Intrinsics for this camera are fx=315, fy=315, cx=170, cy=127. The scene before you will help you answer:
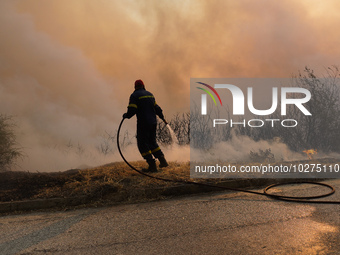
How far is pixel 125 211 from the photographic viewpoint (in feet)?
17.7

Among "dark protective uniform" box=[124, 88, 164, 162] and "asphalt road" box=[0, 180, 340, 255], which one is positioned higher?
"dark protective uniform" box=[124, 88, 164, 162]

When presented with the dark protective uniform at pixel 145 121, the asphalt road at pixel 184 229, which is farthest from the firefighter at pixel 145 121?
the asphalt road at pixel 184 229

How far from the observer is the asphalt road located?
366cm

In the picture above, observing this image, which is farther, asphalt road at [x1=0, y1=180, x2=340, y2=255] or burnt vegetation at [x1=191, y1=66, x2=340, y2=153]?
burnt vegetation at [x1=191, y1=66, x2=340, y2=153]

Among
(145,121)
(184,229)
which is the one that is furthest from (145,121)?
(184,229)

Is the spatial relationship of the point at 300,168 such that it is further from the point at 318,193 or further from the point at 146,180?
the point at 146,180

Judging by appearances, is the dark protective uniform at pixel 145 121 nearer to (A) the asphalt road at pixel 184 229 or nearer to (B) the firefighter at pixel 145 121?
(B) the firefighter at pixel 145 121

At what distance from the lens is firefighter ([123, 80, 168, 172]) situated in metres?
7.66

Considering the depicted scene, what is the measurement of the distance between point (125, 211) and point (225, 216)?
1.73 meters

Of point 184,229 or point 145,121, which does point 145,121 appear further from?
point 184,229

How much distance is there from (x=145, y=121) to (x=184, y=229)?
3.88m

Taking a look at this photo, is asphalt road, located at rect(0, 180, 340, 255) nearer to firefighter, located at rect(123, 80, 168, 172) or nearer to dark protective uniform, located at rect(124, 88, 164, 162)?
firefighter, located at rect(123, 80, 168, 172)

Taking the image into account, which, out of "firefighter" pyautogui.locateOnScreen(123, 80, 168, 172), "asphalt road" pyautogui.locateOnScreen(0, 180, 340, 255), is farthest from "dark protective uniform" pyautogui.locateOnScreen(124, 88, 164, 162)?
"asphalt road" pyautogui.locateOnScreen(0, 180, 340, 255)

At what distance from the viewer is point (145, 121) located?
7.76m
